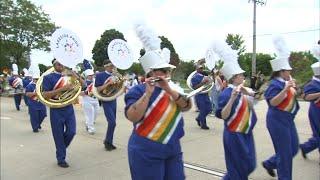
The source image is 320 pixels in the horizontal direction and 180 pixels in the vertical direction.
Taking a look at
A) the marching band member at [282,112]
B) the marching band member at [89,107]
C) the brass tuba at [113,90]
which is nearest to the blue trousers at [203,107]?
the brass tuba at [113,90]

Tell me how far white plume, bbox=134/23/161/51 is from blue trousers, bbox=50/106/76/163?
12.1 ft

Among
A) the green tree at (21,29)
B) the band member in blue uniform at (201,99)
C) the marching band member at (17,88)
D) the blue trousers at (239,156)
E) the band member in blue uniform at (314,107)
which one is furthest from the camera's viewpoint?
the green tree at (21,29)

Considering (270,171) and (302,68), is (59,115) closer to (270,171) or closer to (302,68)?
(270,171)

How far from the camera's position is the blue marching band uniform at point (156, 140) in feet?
13.1

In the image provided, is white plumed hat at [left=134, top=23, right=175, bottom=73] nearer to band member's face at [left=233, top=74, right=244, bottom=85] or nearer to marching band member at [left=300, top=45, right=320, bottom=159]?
band member's face at [left=233, top=74, right=244, bottom=85]

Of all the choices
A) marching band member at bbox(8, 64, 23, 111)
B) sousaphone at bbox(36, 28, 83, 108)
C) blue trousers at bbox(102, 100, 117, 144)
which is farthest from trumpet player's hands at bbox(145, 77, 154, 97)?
marching band member at bbox(8, 64, 23, 111)

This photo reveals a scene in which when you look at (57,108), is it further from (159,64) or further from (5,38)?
(5,38)

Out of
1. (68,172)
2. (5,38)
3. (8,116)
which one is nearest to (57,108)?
(68,172)

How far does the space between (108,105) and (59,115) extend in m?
1.50

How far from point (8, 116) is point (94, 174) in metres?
10.2

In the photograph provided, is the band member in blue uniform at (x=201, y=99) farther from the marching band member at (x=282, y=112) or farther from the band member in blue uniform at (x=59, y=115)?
the marching band member at (x=282, y=112)

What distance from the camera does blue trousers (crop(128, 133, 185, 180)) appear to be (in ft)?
13.0

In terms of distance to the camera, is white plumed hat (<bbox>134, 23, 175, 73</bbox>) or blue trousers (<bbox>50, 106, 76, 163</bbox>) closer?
white plumed hat (<bbox>134, 23, 175, 73</bbox>)

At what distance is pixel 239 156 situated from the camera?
15.8ft
